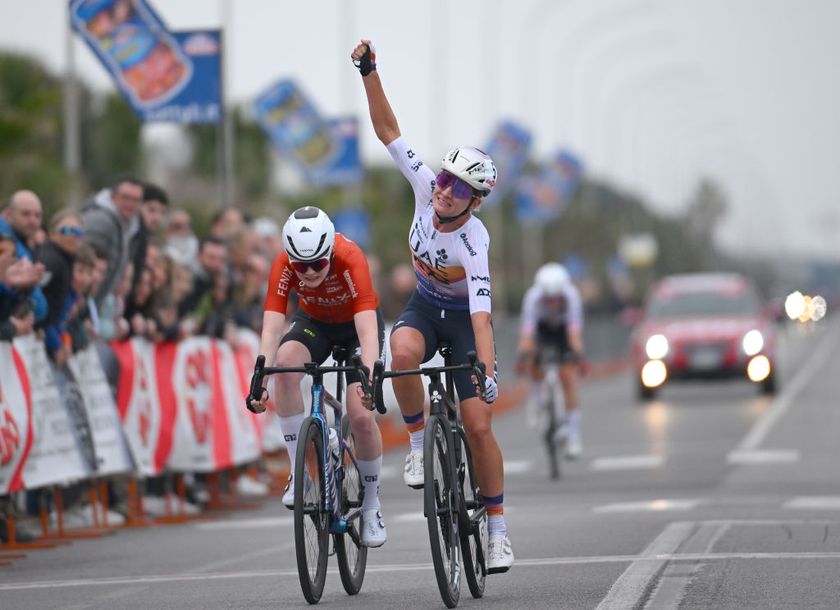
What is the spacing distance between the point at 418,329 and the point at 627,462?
11.1m

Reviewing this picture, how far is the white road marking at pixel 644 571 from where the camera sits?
9.08 metres

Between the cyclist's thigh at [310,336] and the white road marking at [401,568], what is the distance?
1.40 metres

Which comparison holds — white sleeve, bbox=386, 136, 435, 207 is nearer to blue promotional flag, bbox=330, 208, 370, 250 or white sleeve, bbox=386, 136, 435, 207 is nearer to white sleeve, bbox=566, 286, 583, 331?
white sleeve, bbox=566, 286, 583, 331

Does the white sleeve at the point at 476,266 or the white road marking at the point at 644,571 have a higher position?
the white sleeve at the point at 476,266

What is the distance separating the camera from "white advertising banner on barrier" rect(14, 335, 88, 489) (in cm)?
1393

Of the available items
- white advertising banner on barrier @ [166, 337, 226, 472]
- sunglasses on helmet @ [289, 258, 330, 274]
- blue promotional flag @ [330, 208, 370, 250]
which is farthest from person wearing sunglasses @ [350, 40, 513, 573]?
blue promotional flag @ [330, 208, 370, 250]

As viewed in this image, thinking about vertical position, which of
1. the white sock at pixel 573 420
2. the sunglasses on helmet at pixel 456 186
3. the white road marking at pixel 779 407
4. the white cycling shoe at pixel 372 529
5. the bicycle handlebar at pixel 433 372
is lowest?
the white road marking at pixel 779 407

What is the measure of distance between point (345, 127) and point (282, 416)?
87.9 ft

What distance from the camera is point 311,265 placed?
9.90m

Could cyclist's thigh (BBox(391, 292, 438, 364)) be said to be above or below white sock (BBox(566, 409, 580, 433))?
above

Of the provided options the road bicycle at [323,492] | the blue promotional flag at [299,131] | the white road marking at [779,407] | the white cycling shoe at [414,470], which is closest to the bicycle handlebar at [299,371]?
the road bicycle at [323,492]

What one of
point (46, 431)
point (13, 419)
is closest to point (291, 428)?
point (13, 419)

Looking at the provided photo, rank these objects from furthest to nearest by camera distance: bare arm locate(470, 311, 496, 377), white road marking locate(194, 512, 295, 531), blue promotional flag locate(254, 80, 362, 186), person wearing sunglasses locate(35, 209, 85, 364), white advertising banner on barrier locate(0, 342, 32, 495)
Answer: blue promotional flag locate(254, 80, 362, 186) → white road marking locate(194, 512, 295, 531) → person wearing sunglasses locate(35, 209, 85, 364) → white advertising banner on barrier locate(0, 342, 32, 495) → bare arm locate(470, 311, 496, 377)

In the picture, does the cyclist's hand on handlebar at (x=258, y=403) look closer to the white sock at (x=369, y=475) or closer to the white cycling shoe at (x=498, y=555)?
the white sock at (x=369, y=475)
